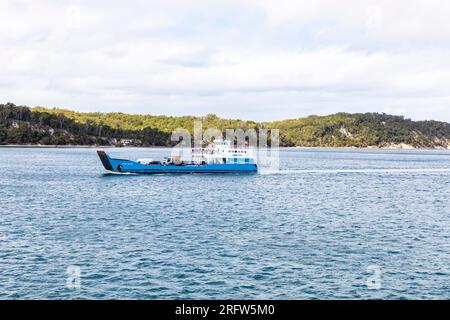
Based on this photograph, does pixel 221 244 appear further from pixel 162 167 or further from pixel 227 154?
pixel 227 154

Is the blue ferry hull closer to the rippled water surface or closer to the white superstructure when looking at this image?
the white superstructure

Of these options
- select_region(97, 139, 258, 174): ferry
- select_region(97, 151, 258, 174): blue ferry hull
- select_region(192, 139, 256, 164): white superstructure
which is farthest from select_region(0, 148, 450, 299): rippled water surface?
select_region(192, 139, 256, 164): white superstructure

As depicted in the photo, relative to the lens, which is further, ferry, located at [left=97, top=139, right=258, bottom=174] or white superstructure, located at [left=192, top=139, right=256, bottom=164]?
white superstructure, located at [left=192, top=139, right=256, bottom=164]

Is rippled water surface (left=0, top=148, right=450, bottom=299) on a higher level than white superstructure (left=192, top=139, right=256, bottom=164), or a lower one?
lower

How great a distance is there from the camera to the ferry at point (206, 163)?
107 metres

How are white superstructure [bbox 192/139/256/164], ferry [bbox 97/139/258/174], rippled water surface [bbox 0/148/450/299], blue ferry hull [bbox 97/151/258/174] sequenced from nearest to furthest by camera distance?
rippled water surface [bbox 0/148/450/299] → blue ferry hull [bbox 97/151/258/174] → ferry [bbox 97/139/258/174] → white superstructure [bbox 192/139/256/164]

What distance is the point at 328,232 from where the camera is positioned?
145 feet

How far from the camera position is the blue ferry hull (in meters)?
107

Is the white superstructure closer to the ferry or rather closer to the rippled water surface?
the ferry

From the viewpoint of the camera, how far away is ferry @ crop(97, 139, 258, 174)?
4230 inches

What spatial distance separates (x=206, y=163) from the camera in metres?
115

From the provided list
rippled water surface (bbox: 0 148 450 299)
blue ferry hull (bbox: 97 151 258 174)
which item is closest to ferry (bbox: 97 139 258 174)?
blue ferry hull (bbox: 97 151 258 174)

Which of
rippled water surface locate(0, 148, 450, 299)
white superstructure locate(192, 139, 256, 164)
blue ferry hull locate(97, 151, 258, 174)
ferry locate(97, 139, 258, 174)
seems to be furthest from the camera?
Result: white superstructure locate(192, 139, 256, 164)

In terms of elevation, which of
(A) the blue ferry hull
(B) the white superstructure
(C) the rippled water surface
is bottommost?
(C) the rippled water surface
